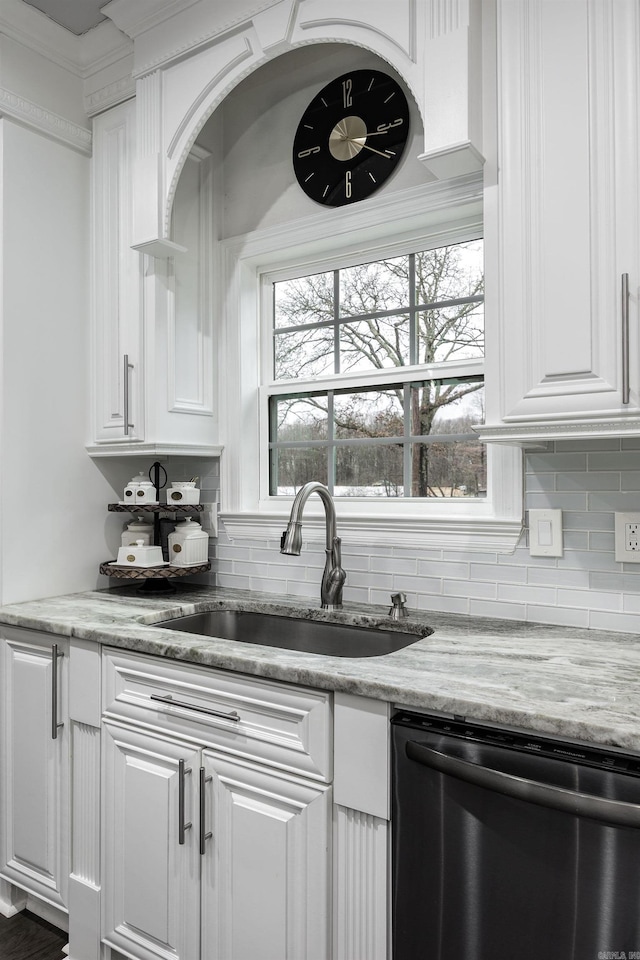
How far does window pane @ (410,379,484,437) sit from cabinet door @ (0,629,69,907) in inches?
49.5

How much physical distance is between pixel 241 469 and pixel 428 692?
4.47 ft

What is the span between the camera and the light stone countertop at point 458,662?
1076 millimetres

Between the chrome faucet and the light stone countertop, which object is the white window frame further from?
the light stone countertop

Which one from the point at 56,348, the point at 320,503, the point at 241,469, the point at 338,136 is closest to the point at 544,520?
the point at 320,503

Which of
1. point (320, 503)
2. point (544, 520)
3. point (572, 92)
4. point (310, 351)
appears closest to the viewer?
Answer: point (572, 92)

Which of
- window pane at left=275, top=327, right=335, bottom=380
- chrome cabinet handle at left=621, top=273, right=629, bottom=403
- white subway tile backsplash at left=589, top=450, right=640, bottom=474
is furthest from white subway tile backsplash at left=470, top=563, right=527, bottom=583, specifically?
window pane at left=275, top=327, right=335, bottom=380

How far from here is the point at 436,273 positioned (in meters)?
2.05

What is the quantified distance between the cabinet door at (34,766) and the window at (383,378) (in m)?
0.97

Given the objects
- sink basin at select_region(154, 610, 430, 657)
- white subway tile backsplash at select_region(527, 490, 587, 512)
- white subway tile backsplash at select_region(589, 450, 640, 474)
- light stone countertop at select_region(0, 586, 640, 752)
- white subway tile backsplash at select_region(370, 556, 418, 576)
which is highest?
white subway tile backsplash at select_region(589, 450, 640, 474)

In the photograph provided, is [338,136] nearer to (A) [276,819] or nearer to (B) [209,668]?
(B) [209,668]

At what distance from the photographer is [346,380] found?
86.6 inches

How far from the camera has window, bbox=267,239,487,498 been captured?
198 cm

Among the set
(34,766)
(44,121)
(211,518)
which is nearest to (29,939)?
(34,766)

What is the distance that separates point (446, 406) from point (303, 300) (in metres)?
0.70
